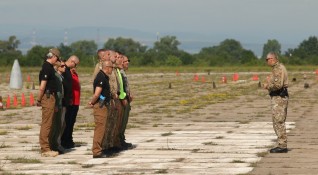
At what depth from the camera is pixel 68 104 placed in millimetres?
16062

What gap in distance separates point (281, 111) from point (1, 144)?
615cm

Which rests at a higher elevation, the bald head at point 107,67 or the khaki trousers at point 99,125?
the bald head at point 107,67

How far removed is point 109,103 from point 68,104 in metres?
1.41

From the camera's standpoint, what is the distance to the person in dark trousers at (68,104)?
1603 cm

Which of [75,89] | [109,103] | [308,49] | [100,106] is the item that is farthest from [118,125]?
[308,49]

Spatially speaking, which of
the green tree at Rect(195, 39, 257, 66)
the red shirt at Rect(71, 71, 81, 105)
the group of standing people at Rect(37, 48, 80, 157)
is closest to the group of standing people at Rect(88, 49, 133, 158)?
the group of standing people at Rect(37, 48, 80, 157)

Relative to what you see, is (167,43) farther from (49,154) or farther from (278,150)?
(49,154)

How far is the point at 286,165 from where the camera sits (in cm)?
1345

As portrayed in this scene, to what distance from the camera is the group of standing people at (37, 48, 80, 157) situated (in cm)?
1491

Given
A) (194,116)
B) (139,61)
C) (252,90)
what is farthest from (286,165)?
(139,61)

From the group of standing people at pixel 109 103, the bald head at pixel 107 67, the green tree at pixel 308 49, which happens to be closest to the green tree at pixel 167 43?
the green tree at pixel 308 49

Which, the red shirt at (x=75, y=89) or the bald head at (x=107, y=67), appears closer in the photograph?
the bald head at (x=107, y=67)

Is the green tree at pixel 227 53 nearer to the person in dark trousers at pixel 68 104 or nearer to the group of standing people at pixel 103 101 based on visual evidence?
the person in dark trousers at pixel 68 104

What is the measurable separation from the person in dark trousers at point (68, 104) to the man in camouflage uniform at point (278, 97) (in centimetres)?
390
